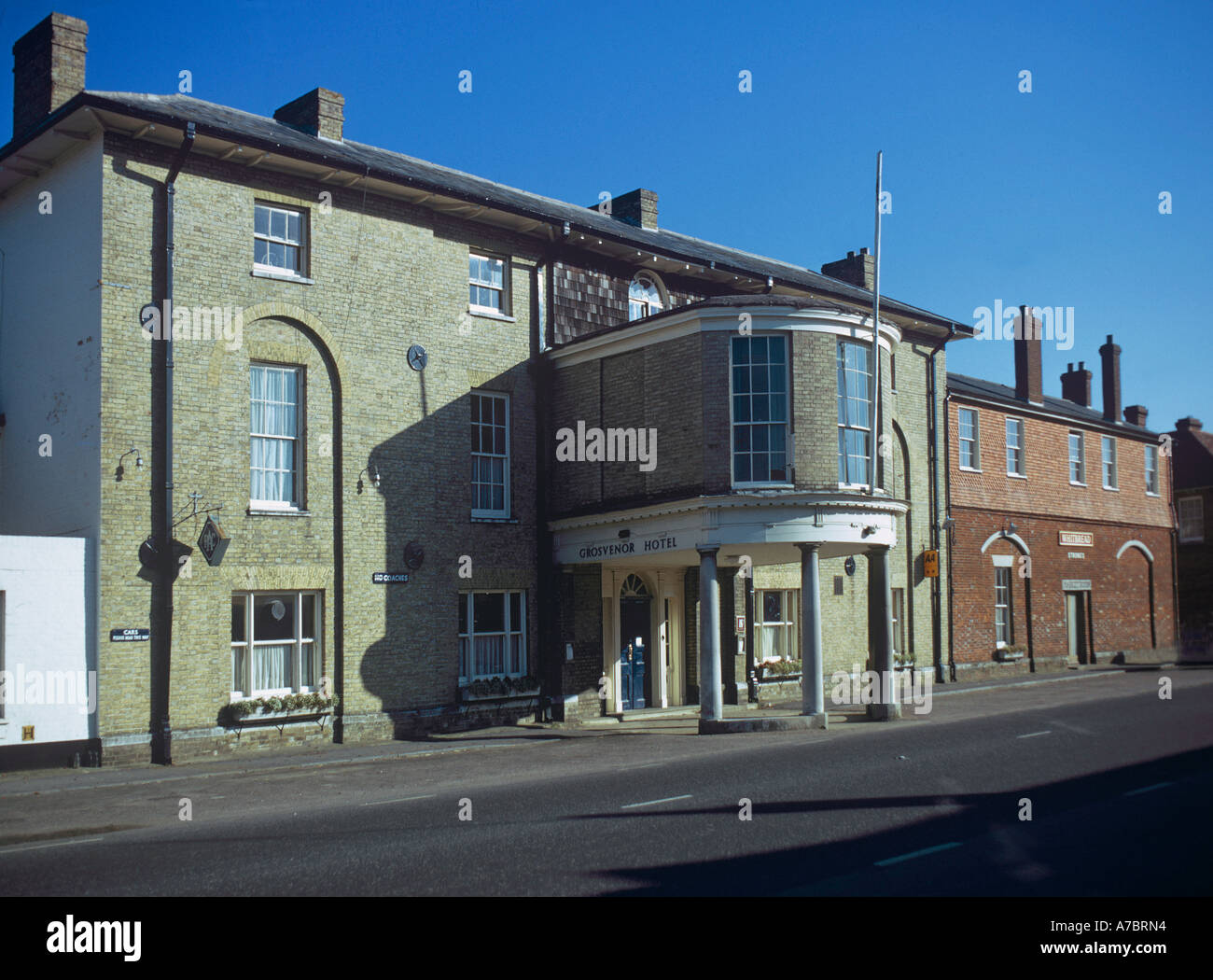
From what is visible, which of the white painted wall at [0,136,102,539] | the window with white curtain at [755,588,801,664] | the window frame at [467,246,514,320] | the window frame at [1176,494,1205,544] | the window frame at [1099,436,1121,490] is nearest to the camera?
the white painted wall at [0,136,102,539]

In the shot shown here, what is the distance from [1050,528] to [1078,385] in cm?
1249

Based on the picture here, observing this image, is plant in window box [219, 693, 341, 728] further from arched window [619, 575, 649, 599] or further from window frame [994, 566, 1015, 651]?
Result: window frame [994, 566, 1015, 651]

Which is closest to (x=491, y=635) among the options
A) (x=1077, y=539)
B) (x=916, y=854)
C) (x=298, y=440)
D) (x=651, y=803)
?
(x=298, y=440)

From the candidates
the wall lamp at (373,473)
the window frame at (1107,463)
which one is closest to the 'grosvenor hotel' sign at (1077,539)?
the window frame at (1107,463)

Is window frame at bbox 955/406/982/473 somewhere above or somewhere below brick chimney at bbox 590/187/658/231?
below

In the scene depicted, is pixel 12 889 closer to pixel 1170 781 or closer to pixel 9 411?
pixel 1170 781

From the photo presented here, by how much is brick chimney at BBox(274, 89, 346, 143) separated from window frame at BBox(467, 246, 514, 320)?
3.84 meters

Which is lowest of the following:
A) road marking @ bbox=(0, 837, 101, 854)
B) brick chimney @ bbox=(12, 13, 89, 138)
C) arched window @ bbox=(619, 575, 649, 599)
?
road marking @ bbox=(0, 837, 101, 854)

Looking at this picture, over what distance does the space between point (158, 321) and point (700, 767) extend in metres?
10.7

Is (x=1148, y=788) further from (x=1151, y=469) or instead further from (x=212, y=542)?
(x=1151, y=469)

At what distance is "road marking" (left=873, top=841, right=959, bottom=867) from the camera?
841cm

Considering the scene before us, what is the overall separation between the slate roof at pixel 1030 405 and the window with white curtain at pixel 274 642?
20.6 metres

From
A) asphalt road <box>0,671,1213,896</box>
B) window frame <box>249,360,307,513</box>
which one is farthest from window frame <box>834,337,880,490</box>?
window frame <box>249,360,307,513</box>

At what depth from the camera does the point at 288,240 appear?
19234 millimetres
